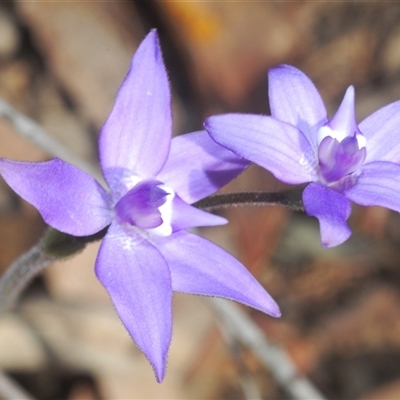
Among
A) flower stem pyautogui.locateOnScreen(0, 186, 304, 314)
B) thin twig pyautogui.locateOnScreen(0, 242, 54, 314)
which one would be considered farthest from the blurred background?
flower stem pyautogui.locateOnScreen(0, 186, 304, 314)

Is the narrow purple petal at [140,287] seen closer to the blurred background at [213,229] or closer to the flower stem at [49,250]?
the flower stem at [49,250]

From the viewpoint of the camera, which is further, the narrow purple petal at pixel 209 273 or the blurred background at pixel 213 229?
the blurred background at pixel 213 229

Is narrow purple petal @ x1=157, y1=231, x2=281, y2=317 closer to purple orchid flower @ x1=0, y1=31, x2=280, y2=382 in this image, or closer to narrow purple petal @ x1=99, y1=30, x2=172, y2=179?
purple orchid flower @ x1=0, y1=31, x2=280, y2=382

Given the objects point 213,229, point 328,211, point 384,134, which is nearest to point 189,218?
point 328,211

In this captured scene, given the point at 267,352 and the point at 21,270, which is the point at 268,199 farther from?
the point at 267,352

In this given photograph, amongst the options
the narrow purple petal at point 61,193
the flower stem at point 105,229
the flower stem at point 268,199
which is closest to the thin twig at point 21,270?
the flower stem at point 105,229

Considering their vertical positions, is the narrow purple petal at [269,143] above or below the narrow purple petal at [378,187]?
above

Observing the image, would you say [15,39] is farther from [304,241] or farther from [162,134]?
[162,134]
